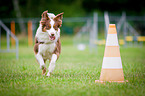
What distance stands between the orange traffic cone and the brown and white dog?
1348 millimetres

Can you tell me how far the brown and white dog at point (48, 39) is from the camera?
219 inches

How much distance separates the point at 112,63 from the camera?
191 inches

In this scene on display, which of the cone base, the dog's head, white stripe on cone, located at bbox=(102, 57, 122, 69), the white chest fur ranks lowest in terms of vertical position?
the cone base

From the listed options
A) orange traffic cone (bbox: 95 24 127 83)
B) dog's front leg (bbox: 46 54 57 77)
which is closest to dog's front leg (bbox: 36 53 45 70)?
dog's front leg (bbox: 46 54 57 77)

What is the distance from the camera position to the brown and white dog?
5555 mm

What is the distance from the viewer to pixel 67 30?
38188mm

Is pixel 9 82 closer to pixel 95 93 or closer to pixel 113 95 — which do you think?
pixel 95 93

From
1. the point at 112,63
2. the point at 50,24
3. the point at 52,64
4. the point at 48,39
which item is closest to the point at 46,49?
the point at 48,39

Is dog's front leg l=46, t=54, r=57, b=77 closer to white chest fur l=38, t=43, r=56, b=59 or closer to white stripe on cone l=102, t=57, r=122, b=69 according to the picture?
white chest fur l=38, t=43, r=56, b=59

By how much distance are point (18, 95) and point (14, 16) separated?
110 ft

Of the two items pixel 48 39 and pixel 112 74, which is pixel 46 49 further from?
pixel 112 74

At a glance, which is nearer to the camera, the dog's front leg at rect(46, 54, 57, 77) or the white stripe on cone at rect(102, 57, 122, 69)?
the white stripe on cone at rect(102, 57, 122, 69)

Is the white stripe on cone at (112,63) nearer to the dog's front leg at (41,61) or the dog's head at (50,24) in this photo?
the dog's head at (50,24)

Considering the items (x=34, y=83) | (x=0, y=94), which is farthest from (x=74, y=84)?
(x=0, y=94)
